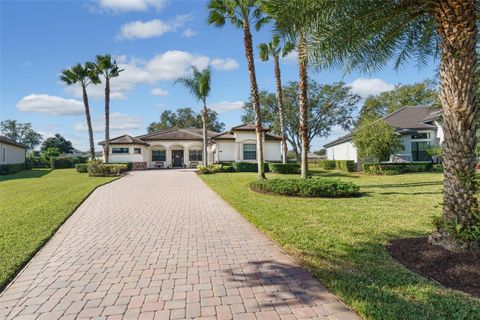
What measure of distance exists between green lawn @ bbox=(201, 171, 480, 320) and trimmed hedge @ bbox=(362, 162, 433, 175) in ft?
39.8

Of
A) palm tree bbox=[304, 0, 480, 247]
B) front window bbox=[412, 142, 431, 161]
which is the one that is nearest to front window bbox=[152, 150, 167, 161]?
front window bbox=[412, 142, 431, 161]

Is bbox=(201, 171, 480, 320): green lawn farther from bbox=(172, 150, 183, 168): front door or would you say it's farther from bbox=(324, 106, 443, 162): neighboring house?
bbox=(172, 150, 183, 168): front door

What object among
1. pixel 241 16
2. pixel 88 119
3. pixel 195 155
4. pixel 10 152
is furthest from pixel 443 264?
pixel 10 152

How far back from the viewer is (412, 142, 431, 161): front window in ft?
89.5

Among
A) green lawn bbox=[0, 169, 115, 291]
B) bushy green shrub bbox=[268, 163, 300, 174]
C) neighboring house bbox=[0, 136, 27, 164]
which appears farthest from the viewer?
neighboring house bbox=[0, 136, 27, 164]

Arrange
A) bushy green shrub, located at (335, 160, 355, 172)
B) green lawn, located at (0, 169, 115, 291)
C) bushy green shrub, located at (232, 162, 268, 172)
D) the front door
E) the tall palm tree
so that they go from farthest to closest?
the front door < bushy green shrub, located at (232, 162, 268, 172) < bushy green shrub, located at (335, 160, 355, 172) < the tall palm tree < green lawn, located at (0, 169, 115, 291)

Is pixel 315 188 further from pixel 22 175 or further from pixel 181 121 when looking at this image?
pixel 181 121

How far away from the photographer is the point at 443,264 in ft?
14.6

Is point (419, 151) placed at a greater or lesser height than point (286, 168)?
greater

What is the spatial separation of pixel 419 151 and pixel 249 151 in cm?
1686

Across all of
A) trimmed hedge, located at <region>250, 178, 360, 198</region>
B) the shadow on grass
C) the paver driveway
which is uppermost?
the shadow on grass

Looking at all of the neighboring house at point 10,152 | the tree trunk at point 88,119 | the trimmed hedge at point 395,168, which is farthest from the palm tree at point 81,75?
the trimmed hedge at point 395,168

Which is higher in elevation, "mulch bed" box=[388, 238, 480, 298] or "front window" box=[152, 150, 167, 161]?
"front window" box=[152, 150, 167, 161]

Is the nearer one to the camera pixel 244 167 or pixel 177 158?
pixel 244 167
